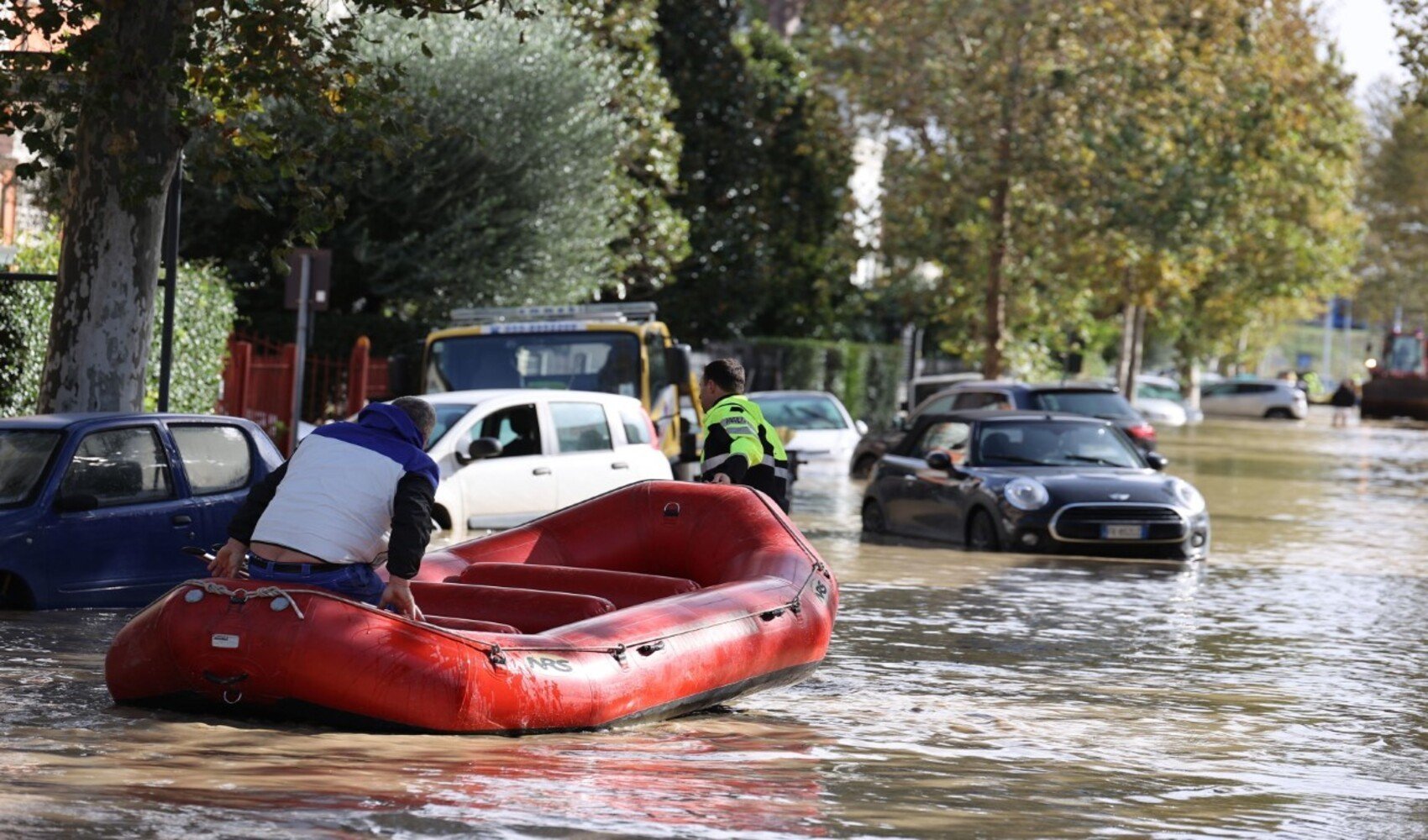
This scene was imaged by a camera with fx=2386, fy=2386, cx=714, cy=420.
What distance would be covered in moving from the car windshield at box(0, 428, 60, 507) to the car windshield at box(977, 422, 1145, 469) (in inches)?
375

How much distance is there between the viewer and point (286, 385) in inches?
1046

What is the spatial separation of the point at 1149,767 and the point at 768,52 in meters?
39.7

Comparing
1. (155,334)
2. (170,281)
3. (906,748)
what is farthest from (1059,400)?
(906,748)

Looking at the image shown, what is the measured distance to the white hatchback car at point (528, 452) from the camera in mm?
18516

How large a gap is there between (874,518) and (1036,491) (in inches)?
104

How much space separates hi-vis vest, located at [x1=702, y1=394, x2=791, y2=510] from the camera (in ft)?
42.5

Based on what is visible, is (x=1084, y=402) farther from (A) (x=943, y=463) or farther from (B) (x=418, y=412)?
(B) (x=418, y=412)

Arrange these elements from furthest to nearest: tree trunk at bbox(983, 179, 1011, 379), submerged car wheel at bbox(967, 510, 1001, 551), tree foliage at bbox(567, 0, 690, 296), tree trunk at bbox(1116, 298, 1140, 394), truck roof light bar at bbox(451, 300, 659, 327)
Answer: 1. tree trunk at bbox(1116, 298, 1140, 394)
2. tree trunk at bbox(983, 179, 1011, 379)
3. tree foliage at bbox(567, 0, 690, 296)
4. truck roof light bar at bbox(451, 300, 659, 327)
5. submerged car wheel at bbox(967, 510, 1001, 551)

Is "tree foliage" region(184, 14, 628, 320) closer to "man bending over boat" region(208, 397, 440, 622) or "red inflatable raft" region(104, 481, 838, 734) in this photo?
"red inflatable raft" region(104, 481, 838, 734)

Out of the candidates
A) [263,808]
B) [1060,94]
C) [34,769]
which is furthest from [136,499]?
[1060,94]

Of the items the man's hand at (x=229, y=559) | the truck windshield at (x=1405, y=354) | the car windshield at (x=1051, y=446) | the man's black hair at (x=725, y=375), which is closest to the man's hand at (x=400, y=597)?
the man's hand at (x=229, y=559)

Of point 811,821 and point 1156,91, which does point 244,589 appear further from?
point 1156,91

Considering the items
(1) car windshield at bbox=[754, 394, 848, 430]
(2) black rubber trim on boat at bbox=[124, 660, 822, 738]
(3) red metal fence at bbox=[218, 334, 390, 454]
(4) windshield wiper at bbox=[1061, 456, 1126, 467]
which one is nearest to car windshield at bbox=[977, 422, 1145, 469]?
(4) windshield wiper at bbox=[1061, 456, 1126, 467]

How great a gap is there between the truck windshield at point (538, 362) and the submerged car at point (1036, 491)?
263cm
